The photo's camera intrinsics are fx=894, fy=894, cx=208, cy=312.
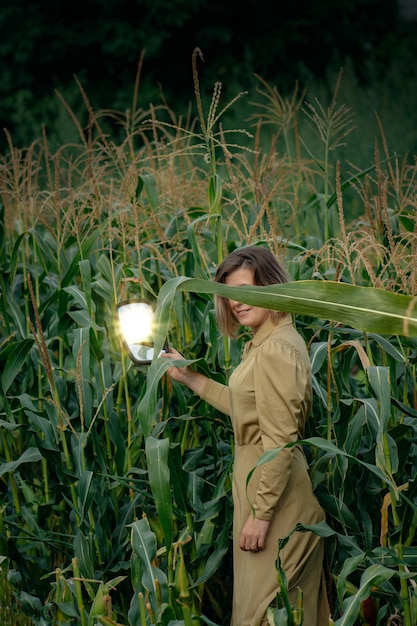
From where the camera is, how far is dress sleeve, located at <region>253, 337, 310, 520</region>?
2.77 m

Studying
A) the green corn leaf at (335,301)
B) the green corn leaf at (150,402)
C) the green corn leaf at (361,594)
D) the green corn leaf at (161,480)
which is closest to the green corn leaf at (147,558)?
the green corn leaf at (161,480)

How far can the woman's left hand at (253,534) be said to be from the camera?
2838 millimetres

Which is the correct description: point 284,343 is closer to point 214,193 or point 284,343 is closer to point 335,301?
point 214,193

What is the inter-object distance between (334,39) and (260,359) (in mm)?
13121

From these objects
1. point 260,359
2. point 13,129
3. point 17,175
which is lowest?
point 13,129

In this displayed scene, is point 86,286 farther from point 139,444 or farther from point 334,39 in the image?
point 334,39

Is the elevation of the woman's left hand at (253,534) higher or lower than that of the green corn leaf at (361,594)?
→ lower

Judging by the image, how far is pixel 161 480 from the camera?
2.60 metres

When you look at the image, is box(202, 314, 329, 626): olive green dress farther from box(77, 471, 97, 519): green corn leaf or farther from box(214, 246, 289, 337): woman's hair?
box(77, 471, 97, 519): green corn leaf

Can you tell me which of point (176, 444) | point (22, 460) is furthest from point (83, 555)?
point (176, 444)

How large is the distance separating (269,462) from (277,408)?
0.17 m

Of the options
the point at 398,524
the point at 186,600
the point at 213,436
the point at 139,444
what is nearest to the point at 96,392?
the point at 139,444

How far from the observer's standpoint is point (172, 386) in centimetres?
352

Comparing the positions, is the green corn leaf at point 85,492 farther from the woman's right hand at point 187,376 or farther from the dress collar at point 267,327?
the dress collar at point 267,327
